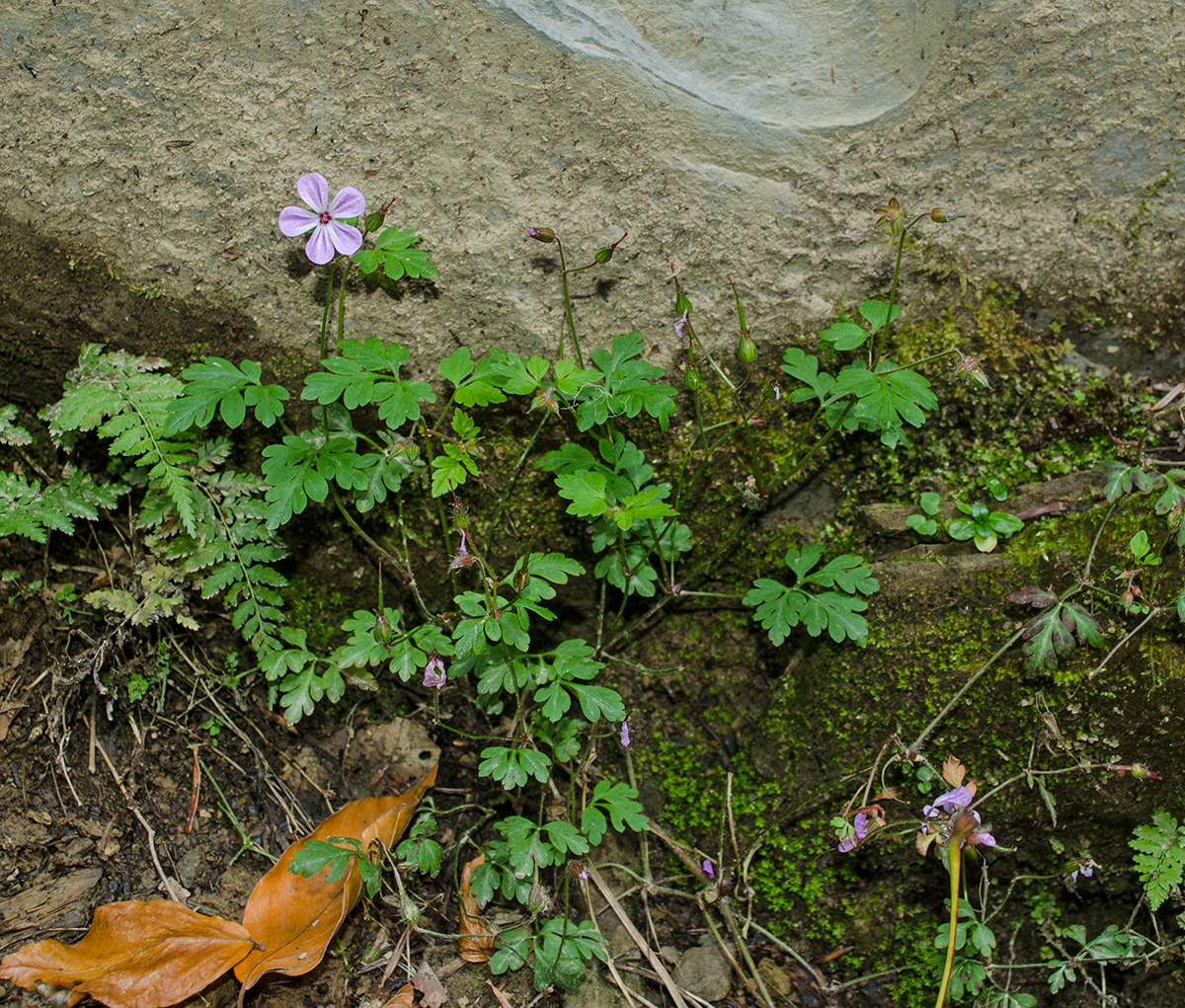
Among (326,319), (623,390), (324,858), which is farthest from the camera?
(623,390)

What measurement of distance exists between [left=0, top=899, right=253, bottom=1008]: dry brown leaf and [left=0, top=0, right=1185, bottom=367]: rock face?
1839 mm

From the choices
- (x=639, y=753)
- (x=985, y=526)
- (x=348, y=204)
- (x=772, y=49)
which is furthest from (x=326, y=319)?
(x=985, y=526)

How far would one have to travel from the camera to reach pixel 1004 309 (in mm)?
3078

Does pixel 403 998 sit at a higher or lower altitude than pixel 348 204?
lower

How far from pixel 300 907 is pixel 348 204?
216cm

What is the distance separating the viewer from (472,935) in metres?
2.58

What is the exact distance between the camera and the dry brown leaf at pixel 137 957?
7.38 ft

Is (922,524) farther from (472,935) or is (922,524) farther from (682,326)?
(472,935)

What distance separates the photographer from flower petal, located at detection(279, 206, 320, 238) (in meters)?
2.52

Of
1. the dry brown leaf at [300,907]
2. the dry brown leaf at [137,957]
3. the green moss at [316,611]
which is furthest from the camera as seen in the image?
the green moss at [316,611]

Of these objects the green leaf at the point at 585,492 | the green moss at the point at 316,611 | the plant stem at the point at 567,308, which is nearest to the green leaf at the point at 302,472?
the green moss at the point at 316,611

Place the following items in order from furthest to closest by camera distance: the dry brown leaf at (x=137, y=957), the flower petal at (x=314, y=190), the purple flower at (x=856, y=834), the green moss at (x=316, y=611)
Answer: the green moss at (x=316, y=611) → the purple flower at (x=856, y=834) → the flower petal at (x=314, y=190) → the dry brown leaf at (x=137, y=957)

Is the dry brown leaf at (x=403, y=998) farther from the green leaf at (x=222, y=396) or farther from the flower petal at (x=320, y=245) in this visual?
the flower petal at (x=320, y=245)

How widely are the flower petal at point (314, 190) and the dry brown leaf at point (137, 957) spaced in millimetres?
2143
